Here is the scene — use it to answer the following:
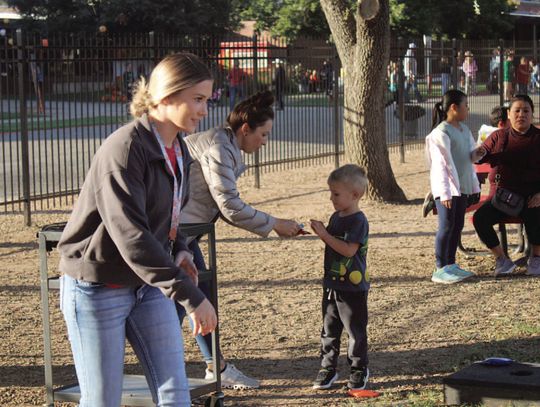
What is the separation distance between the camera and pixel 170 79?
3.71 meters

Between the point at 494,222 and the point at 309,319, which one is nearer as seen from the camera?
the point at 309,319

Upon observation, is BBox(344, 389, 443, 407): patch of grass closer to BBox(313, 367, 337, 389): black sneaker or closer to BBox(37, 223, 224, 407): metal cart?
BBox(313, 367, 337, 389): black sneaker

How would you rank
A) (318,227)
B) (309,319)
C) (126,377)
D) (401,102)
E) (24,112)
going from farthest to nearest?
1. (401,102)
2. (24,112)
3. (309,319)
4. (318,227)
5. (126,377)

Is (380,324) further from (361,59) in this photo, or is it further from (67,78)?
(67,78)

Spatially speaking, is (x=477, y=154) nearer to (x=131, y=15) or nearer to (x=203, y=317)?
(x=203, y=317)

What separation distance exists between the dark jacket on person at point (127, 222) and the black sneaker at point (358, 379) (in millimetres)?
2469

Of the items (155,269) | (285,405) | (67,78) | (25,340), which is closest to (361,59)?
(67,78)

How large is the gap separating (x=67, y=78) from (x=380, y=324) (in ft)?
24.0

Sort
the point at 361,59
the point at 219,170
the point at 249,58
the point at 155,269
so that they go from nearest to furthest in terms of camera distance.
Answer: the point at 155,269, the point at 219,170, the point at 361,59, the point at 249,58

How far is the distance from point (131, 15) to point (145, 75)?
126 ft

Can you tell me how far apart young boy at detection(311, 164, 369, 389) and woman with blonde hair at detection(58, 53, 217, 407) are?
2.09 meters

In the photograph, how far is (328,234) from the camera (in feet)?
19.2

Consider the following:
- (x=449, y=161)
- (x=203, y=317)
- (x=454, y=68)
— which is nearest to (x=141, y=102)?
(x=203, y=317)

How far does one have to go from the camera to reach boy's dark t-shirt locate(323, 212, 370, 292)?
5.90m
